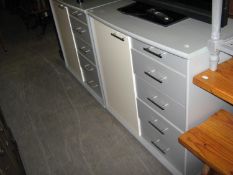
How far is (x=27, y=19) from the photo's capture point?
4.41 metres

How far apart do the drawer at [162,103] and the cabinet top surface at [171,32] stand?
0.27 m

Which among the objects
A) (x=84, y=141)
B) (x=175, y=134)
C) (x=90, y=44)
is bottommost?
(x=84, y=141)

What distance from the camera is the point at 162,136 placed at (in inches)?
58.2

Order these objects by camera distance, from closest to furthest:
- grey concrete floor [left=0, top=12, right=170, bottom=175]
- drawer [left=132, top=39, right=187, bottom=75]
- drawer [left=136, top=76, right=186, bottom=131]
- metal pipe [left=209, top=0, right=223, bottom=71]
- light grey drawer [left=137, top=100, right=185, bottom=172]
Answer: metal pipe [left=209, top=0, right=223, bottom=71], drawer [left=132, top=39, right=187, bottom=75], drawer [left=136, top=76, right=186, bottom=131], light grey drawer [left=137, top=100, right=185, bottom=172], grey concrete floor [left=0, top=12, right=170, bottom=175]

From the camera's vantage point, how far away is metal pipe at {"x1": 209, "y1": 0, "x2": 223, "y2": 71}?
100cm

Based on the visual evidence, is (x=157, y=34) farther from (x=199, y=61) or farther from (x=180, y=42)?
(x=199, y=61)

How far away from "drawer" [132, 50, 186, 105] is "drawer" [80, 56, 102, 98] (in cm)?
66

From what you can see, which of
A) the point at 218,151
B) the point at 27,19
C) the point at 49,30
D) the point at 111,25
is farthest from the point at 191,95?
the point at 27,19

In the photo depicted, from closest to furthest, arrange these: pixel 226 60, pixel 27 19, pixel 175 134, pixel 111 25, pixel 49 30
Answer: pixel 226 60 → pixel 175 134 → pixel 111 25 → pixel 49 30 → pixel 27 19

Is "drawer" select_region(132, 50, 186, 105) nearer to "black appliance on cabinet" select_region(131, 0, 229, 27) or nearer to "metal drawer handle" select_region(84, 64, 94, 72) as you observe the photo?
"black appliance on cabinet" select_region(131, 0, 229, 27)

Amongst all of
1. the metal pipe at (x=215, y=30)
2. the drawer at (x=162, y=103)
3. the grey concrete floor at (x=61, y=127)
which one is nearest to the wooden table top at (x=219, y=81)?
the metal pipe at (x=215, y=30)

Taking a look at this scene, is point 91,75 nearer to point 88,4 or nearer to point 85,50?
point 85,50

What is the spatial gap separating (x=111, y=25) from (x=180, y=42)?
0.48 m

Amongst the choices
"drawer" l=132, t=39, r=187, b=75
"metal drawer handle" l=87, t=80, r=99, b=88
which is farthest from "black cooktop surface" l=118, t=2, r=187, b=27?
"metal drawer handle" l=87, t=80, r=99, b=88
